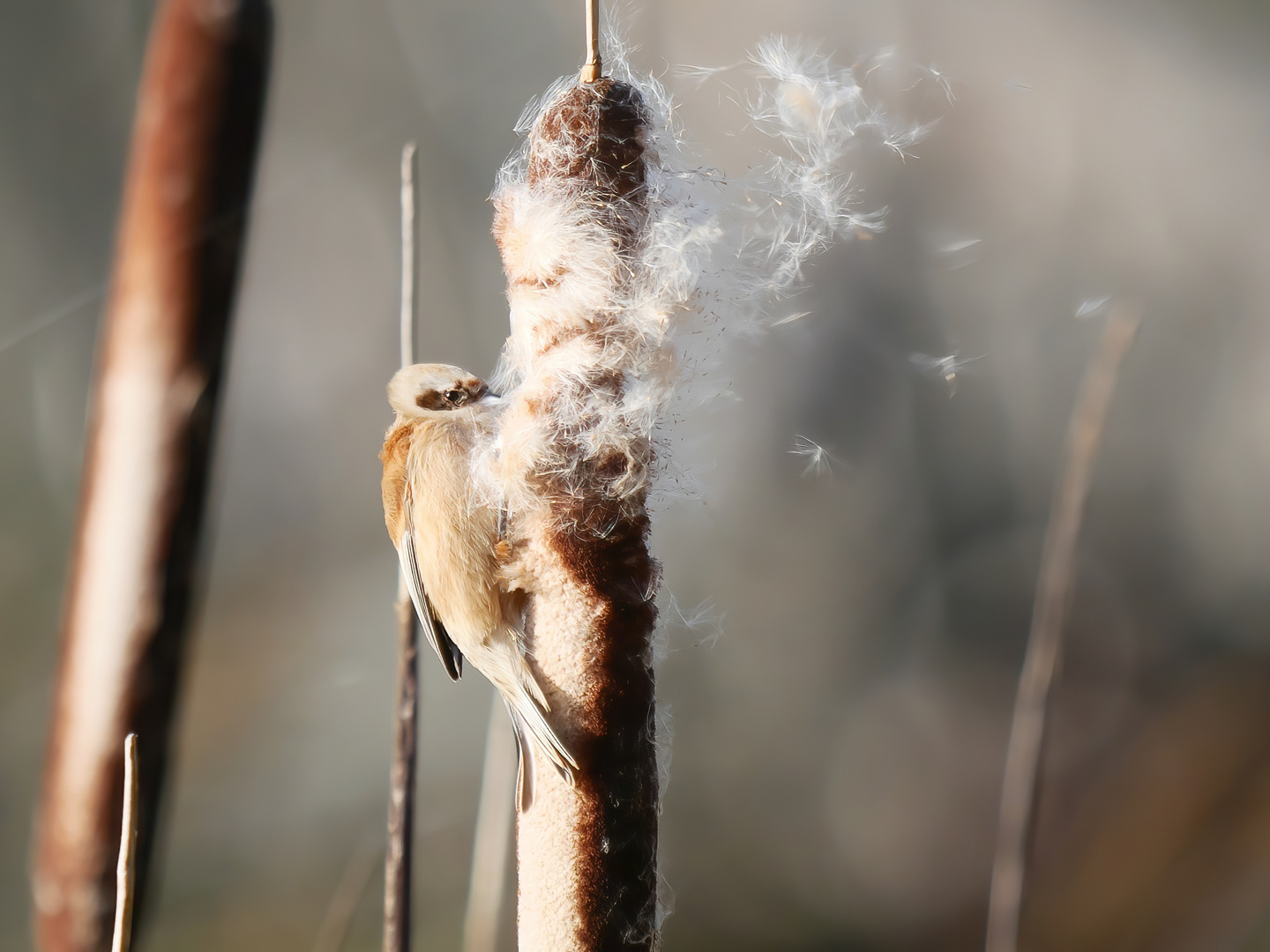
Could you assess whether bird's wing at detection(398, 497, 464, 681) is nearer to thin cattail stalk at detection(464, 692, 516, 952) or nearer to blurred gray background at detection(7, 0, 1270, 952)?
thin cattail stalk at detection(464, 692, 516, 952)

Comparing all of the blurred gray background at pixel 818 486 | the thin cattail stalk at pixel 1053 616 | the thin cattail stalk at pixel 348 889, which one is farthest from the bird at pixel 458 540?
the thin cattail stalk at pixel 348 889

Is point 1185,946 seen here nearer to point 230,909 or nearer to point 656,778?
point 656,778

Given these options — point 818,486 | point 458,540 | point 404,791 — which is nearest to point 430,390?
point 458,540

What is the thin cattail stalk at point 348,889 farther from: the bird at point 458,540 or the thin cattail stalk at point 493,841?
the bird at point 458,540

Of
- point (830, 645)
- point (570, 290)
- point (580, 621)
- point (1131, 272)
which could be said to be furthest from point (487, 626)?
point (1131, 272)

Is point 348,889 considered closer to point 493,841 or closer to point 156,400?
point 493,841
